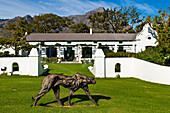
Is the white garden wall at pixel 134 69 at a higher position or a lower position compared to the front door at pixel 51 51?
lower

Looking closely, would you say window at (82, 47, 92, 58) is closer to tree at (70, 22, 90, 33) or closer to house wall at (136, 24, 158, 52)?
house wall at (136, 24, 158, 52)

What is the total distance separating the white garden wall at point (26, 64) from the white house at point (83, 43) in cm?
1523

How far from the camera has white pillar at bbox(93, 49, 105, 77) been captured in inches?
584

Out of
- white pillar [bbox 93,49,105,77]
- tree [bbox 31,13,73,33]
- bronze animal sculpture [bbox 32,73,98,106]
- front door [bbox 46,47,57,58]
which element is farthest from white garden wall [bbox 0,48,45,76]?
tree [bbox 31,13,73,33]

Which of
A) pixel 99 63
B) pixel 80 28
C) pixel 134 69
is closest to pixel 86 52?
pixel 134 69

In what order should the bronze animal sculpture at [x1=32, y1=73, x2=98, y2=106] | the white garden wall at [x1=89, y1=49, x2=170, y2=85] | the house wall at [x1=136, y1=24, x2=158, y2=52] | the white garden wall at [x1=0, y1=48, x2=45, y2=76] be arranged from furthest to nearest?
the house wall at [x1=136, y1=24, x2=158, y2=52], the white garden wall at [x1=0, y1=48, x2=45, y2=76], the white garden wall at [x1=89, y1=49, x2=170, y2=85], the bronze animal sculpture at [x1=32, y1=73, x2=98, y2=106]

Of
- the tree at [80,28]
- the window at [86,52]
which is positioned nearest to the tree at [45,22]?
the tree at [80,28]

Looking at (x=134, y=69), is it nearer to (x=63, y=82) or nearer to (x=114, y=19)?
(x=63, y=82)

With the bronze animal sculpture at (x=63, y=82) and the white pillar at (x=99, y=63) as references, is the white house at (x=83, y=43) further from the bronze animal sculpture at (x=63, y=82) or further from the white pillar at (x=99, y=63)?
the bronze animal sculpture at (x=63, y=82)

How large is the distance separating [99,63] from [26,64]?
6915mm

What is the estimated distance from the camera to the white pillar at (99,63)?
48.7ft

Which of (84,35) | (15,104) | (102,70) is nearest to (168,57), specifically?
(102,70)

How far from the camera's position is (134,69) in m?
15.7

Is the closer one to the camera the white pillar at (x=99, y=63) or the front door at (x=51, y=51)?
the white pillar at (x=99, y=63)
